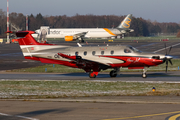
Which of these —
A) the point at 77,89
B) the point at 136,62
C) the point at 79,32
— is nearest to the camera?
the point at 77,89

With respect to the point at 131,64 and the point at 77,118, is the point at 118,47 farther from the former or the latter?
the point at 77,118

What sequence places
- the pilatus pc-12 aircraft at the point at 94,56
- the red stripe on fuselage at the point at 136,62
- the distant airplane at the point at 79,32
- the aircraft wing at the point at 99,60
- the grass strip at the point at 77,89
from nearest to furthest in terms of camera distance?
1. the grass strip at the point at 77,89
2. the red stripe on fuselage at the point at 136,62
3. the pilatus pc-12 aircraft at the point at 94,56
4. the aircraft wing at the point at 99,60
5. the distant airplane at the point at 79,32

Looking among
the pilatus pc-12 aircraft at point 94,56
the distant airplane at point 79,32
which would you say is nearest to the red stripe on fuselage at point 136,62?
the pilatus pc-12 aircraft at point 94,56

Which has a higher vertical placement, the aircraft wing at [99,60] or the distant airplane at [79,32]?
the distant airplane at [79,32]

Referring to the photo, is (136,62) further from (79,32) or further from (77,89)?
(79,32)

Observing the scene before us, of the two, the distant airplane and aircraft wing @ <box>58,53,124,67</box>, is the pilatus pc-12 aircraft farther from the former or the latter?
the distant airplane

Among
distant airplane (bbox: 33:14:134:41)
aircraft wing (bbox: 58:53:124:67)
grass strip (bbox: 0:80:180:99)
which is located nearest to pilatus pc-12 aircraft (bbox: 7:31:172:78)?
aircraft wing (bbox: 58:53:124:67)

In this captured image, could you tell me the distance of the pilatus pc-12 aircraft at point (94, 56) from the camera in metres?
26.3

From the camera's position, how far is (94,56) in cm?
2706

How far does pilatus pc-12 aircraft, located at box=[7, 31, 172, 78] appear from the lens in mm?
26273

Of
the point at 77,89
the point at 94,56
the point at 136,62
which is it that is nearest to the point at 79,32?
the point at 94,56

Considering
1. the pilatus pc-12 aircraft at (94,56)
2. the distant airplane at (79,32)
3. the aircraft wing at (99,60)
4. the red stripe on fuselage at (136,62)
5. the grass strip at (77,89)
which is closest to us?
the grass strip at (77,89)

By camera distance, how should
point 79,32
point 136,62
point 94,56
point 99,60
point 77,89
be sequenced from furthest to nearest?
point 79,32, point 94,56, point 99,60, point 136,62, point 77,89

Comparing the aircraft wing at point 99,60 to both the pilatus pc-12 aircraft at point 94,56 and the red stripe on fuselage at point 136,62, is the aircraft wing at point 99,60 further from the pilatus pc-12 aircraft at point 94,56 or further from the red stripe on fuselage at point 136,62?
the red stripe on fuselage at point 136,62
